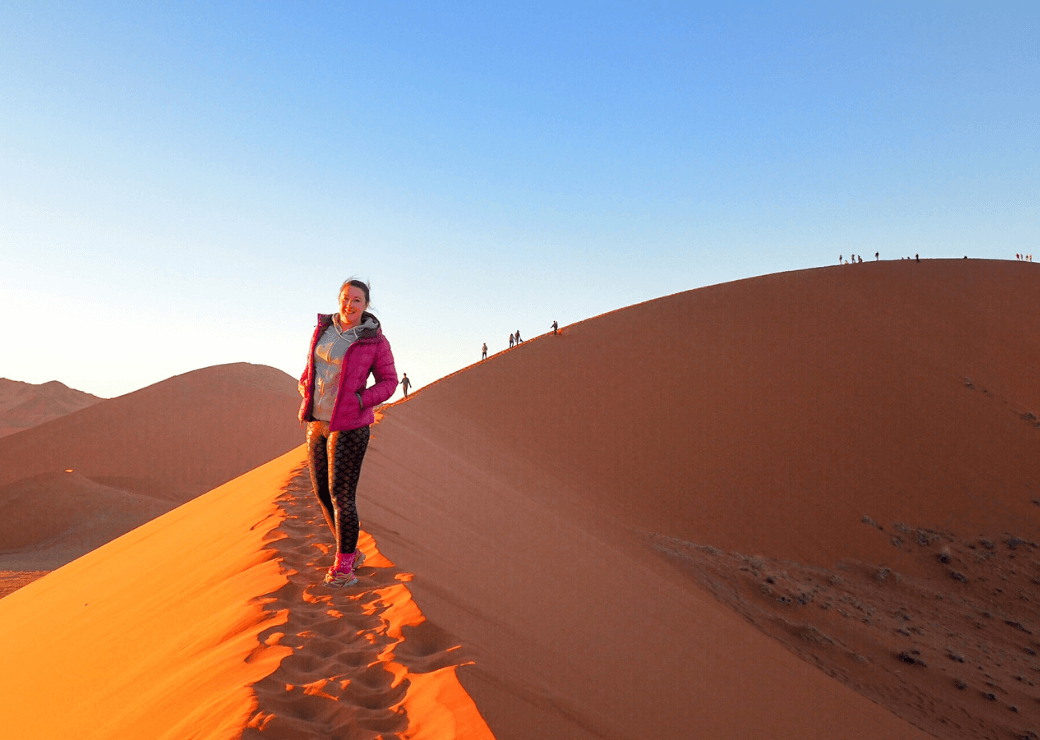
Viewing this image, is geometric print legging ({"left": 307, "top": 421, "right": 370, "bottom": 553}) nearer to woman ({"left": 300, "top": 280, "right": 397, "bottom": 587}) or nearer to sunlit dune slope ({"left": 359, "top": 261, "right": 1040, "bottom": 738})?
woman ({"left": 300, "top": 280, "right": 397, "bottom": 587})

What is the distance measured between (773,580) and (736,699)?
5.94m

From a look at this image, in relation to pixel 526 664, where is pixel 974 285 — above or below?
above

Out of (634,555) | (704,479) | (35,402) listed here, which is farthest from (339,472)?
(35,402)

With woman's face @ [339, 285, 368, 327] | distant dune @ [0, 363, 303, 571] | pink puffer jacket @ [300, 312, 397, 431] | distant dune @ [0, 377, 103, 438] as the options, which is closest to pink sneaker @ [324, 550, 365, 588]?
pink puffer jacket @ [300, 312, 397, 431]

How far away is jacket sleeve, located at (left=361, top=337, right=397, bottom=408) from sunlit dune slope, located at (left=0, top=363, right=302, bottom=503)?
2404 centimetres

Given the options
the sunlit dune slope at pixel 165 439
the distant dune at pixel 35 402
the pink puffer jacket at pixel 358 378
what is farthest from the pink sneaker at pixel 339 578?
the distant dune at pixel 35 402

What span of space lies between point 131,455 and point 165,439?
5.22 feet

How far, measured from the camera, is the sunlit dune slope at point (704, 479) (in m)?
3.49

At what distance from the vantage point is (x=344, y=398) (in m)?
3.53

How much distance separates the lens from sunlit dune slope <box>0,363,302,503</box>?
26.9m

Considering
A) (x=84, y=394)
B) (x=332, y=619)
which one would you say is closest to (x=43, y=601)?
(x=332, y=619)

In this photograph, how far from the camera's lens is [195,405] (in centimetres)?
3259

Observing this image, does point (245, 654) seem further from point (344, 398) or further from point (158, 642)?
point (344, 398)

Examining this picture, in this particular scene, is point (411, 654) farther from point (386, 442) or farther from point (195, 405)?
point (195, 405)
